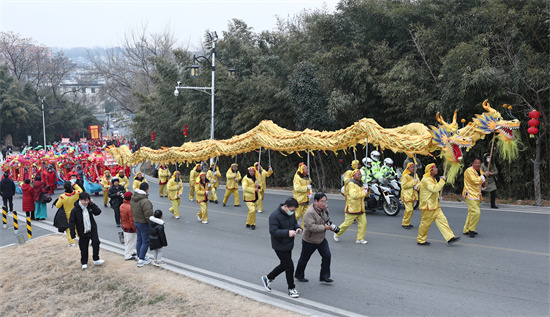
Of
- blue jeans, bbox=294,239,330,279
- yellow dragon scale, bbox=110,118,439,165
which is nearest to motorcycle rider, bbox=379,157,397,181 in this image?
yellow dragon scale, bbox=110,118,439,165

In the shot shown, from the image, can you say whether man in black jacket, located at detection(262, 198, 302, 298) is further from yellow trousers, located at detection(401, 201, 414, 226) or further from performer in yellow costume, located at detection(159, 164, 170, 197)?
performer in yellow costume, located at detection(159, 164, 170, 197)

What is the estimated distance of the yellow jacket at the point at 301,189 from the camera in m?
11.7

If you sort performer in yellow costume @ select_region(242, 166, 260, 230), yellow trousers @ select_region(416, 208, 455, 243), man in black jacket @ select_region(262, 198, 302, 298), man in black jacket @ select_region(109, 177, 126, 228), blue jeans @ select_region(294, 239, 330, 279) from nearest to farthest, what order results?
man in black jacket @ select_region(262, 198, 302, 298) < blue jeans @ select_region(294, 239, 330, 279) < yellow trousers @ select_region(416, 208, 455, 243) < performer in yellow costume @ select_region(242, 166, 260, 230) < man in black jacket @ select_region(109, 177, 126, 228)

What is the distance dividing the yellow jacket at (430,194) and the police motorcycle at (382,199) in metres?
3.67

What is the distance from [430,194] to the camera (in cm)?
970

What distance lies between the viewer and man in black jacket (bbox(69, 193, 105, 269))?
9.39m

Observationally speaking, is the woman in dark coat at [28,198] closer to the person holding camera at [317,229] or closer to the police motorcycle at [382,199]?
the police motorcycle at [382,199]

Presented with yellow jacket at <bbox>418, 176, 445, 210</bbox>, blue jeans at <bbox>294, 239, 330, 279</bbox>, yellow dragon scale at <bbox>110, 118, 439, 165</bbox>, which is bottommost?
blue jeans at <bbox>294, 239, 330, 279</bbox>

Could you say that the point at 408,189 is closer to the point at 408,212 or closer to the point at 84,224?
the point at 408,212

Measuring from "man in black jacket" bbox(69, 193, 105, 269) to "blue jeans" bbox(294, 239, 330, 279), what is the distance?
4487mm

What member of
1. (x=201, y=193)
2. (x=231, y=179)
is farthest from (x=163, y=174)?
(x=201, y=193)

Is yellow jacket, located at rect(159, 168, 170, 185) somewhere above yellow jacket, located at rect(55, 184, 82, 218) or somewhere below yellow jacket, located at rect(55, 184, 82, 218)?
above

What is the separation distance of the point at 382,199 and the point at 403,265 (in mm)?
5544

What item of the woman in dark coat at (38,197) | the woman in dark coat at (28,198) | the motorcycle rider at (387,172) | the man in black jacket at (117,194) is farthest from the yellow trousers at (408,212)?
the woman in dark coat at (28,198)
